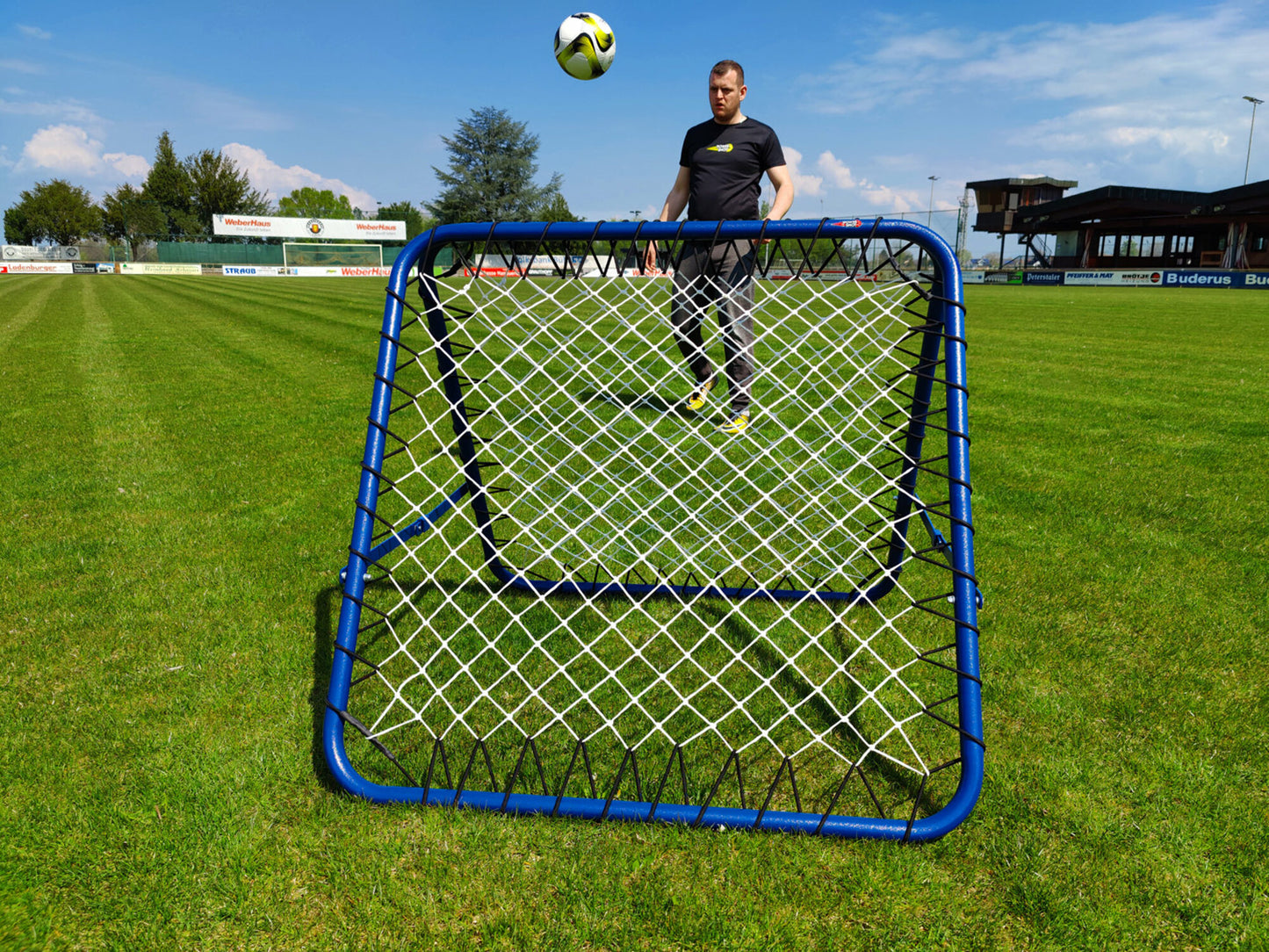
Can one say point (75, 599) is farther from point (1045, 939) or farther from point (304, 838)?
point (1045, 939)

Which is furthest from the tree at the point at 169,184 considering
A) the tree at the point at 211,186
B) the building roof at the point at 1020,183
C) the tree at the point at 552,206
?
the building roof at the point at 1020,183

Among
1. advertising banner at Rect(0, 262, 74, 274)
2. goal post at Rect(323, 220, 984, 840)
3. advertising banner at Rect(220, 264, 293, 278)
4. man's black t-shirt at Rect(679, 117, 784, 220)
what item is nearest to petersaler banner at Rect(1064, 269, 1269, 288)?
man's black t-shirt at Rect(679, 117, 784, 220)

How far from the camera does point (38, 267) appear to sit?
49344mm

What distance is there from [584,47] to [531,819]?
193 inches

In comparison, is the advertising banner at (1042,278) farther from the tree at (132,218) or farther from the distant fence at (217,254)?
the tree at (132,218)

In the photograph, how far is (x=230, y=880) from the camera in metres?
1.64

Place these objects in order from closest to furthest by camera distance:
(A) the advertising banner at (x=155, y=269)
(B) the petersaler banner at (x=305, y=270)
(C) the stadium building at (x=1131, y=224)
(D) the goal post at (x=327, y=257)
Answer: (C) the stadium building at (x=1131, y=224) < (A) the advertising banner at (x=155, y=269) < (B) the petersaler banner at (x=305, y=270) < (D) the goal post at (x=327, y=257)

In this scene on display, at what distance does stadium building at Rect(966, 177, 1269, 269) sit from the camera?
123 feet

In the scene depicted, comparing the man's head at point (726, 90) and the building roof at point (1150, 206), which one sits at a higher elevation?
the building roof at point (1150, 206)

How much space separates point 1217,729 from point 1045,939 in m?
1.07

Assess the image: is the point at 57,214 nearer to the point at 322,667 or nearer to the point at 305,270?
the point at 305,270

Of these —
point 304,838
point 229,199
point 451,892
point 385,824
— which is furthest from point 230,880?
point 229,199

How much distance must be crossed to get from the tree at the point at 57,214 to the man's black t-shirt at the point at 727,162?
82.6 meters

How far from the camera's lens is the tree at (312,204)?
3612 inches
